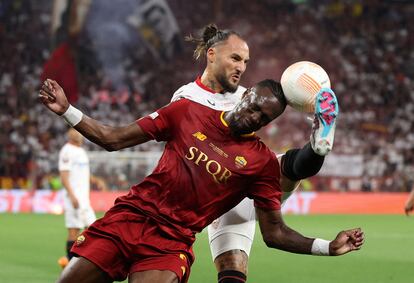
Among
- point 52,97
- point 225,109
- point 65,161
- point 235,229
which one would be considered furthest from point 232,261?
point 65,161

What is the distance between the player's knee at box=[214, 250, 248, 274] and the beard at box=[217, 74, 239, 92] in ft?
4.21

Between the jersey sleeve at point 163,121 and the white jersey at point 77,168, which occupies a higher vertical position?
the white jersey at point 77,168

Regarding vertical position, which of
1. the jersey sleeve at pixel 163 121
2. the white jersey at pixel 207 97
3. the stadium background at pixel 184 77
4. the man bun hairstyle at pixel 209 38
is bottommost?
the jersey sleeve at pixel 163 121

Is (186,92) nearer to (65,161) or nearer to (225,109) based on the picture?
(225,109)

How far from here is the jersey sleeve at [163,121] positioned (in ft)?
17.4

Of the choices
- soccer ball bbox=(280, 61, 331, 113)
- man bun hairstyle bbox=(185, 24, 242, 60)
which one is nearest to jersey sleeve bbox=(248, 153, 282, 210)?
soccer ball bbox=(280, 61, 331, 113)

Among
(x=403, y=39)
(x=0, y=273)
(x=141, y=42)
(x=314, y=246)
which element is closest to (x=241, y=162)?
(x=314, y=246)

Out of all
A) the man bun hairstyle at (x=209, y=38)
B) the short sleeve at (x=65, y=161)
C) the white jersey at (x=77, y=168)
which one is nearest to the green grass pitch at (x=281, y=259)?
the white jersey at (x=77, y=168)

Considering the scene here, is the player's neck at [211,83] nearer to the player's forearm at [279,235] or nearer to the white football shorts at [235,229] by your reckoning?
the white football shorts at [235,229]

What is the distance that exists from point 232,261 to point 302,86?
1637 mm

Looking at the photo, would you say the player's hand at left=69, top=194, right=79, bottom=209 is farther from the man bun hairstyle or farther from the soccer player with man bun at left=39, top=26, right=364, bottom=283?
the soccer player with man bun at left=39, top=26, right=364, bottom=283

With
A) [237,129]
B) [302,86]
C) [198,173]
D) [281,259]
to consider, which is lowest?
[198,173]

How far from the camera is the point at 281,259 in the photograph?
40.3 feet

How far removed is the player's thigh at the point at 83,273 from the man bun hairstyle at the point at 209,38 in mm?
1950
